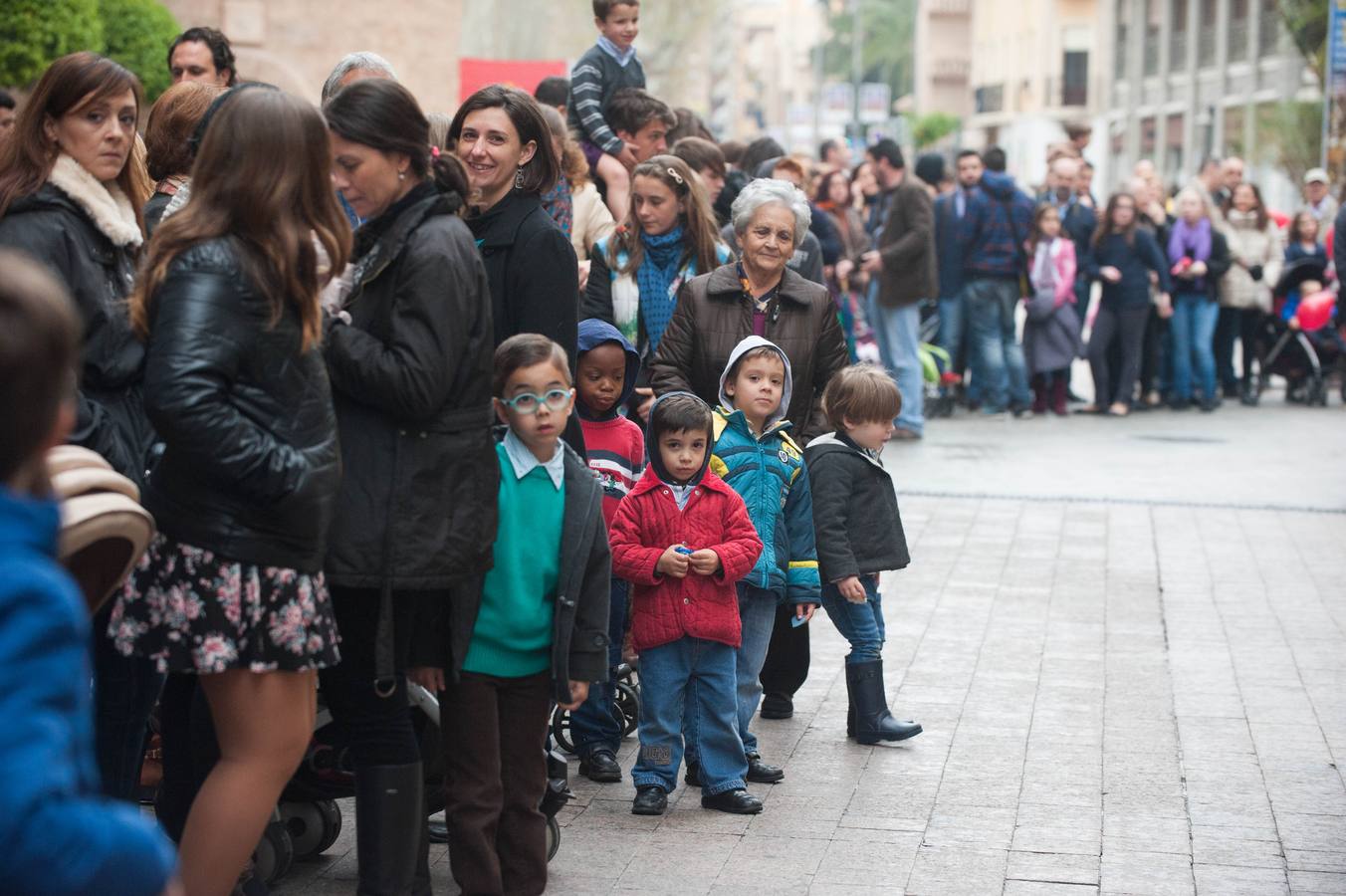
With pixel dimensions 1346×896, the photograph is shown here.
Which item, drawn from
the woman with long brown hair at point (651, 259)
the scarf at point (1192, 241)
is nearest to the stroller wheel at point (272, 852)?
the woman with long brown hair at point (651, 259)

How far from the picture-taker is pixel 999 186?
16203 millimetres

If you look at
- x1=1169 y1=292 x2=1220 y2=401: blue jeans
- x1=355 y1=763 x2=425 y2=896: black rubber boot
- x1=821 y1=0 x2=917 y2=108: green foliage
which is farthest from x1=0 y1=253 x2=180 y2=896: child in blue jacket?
x1=821 y1=0 x2=917 y2=108: green foliage

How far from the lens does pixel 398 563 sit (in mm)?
4359

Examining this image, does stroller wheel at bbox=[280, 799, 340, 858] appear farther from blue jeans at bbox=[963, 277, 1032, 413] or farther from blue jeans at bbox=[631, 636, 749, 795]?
blue jeans at bbox=[963, 277, 1032, 413]

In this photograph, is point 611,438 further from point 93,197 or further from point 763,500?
point 93,197

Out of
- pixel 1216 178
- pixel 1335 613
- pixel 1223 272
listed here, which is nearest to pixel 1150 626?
pixel 1335 613

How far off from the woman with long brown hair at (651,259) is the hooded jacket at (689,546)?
147 centimetres

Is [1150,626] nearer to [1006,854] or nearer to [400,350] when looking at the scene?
[1006,854]

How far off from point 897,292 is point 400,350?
11.0 m

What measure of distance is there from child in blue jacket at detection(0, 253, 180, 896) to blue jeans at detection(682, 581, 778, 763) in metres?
3.94

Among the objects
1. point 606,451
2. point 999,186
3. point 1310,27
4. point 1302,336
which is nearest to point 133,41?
point 999,186

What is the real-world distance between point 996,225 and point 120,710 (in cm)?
A: 1261

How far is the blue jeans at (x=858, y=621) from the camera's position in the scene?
659cm

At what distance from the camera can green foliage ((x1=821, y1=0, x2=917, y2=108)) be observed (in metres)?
106
